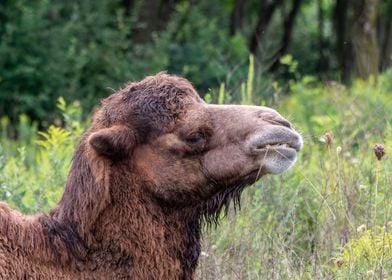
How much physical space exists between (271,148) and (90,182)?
3.21 feet

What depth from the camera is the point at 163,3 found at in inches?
1061

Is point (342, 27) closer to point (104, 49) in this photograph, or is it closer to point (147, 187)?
point (104, 49)

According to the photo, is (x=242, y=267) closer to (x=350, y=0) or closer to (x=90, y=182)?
(x=90, y=182)

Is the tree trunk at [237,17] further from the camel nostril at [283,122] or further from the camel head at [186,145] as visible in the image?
the camel nostril at [283,122]

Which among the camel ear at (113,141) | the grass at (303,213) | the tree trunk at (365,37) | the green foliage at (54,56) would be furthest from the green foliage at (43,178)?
the tree trunk at (365,37)

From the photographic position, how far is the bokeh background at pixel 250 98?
25.9ft

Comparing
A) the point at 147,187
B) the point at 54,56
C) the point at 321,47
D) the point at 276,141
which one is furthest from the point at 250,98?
the point at 321,47

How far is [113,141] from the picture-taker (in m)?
6.14

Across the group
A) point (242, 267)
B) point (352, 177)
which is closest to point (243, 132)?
point (242, 267)

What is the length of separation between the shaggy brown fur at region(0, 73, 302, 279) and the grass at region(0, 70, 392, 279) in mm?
817

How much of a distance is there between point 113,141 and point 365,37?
50.3 ft

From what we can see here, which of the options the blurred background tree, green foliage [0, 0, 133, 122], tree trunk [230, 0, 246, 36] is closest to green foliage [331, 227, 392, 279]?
the blurred background tree

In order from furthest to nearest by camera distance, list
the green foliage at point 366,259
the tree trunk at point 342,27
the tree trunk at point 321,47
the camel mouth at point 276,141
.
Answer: the tree trunk at point 321,47 < the tree trunk at point 342,27 < the green foliage at point 366,259 < the camel mouth at point 276,141

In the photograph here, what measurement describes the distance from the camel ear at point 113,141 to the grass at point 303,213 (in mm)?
1255
